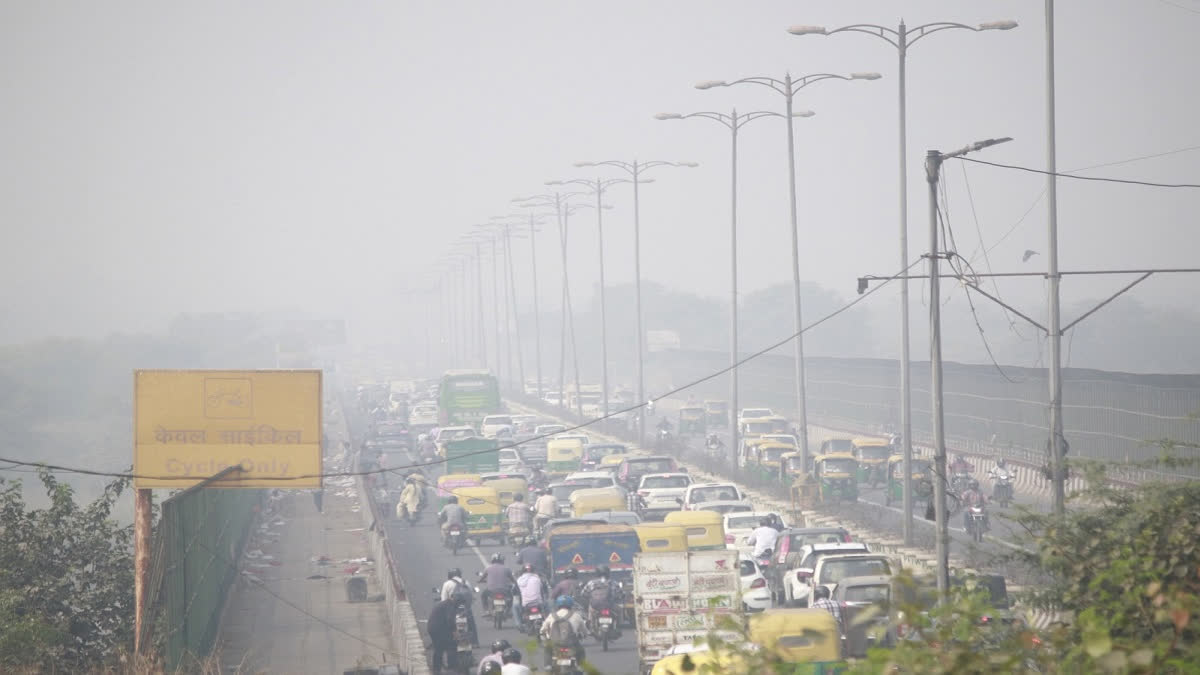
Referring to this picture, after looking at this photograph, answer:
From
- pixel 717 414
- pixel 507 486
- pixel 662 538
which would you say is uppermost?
pixel 662 538

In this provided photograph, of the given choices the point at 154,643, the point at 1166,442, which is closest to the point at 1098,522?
the point at 1166,442

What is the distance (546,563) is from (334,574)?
8224mm

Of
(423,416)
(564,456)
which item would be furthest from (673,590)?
(423,416)

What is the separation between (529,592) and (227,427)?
18.1 feet

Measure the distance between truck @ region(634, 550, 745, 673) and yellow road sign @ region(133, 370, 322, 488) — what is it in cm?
619

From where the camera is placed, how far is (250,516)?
3928 centimetres

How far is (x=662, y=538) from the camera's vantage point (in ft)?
85.0

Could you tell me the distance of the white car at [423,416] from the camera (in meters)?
80.2

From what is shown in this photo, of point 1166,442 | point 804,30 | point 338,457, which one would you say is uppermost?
point 804,30

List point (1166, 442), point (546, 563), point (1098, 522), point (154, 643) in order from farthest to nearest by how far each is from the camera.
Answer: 1. point (546, 563)
2. point (154, 643)
3. point (1166, 442)
4. point (1098, 522)

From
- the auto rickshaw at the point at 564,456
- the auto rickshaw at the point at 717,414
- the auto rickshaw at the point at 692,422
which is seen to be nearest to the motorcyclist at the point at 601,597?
the auto rickshaw at the point at 564,456

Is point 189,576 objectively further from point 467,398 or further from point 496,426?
point 467,398

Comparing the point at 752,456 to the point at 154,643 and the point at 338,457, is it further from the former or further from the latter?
the point at 154,643

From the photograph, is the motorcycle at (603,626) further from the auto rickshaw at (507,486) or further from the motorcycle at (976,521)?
the auto rickshaw at (507,486)
